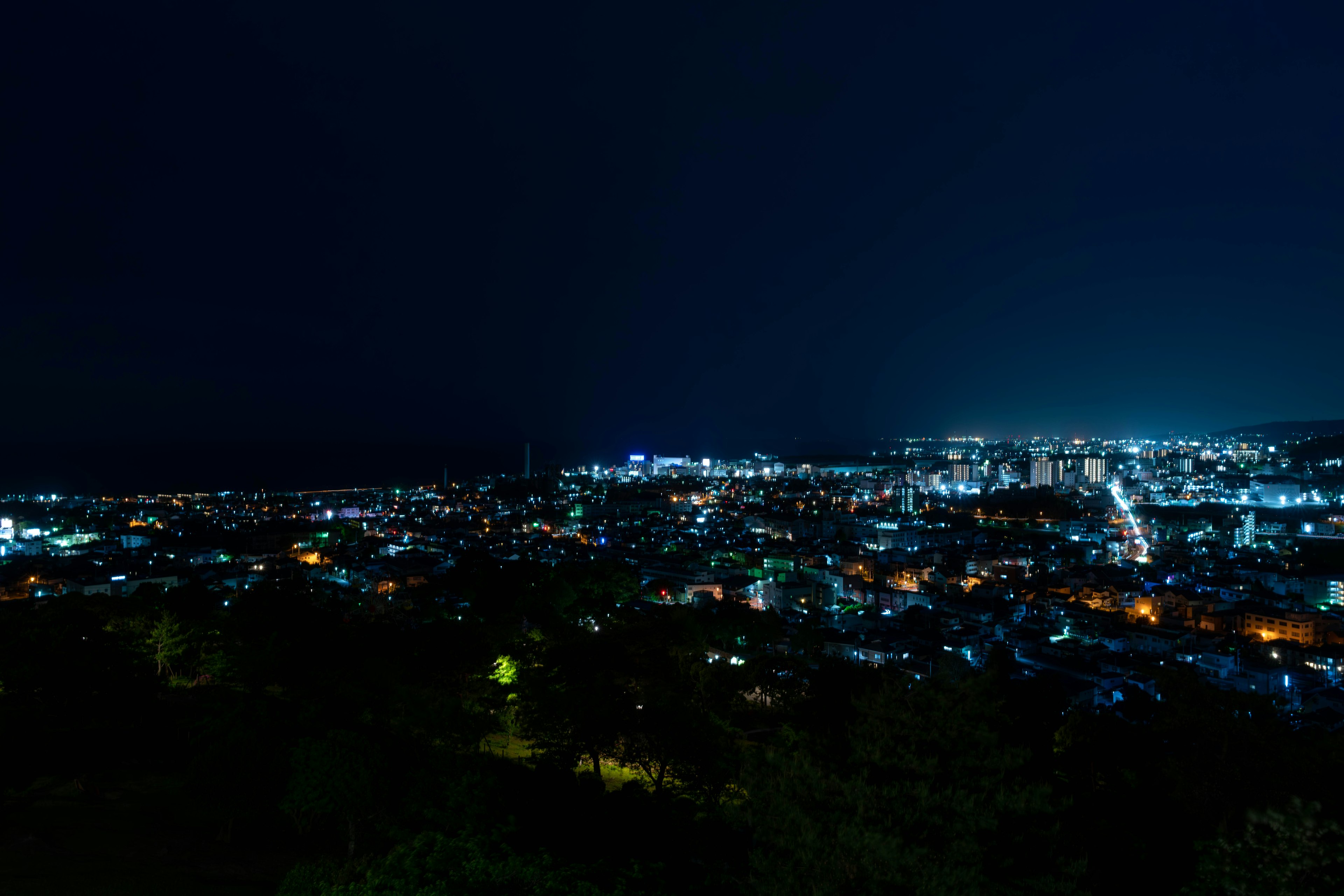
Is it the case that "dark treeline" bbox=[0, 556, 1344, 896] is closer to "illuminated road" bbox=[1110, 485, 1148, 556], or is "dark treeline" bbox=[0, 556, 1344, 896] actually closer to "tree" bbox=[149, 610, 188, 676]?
"tree" bbox=[149, 610, 188, 676]

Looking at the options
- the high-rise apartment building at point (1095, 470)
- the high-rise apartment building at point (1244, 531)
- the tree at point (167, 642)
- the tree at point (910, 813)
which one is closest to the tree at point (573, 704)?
the tree at point (910, 813)

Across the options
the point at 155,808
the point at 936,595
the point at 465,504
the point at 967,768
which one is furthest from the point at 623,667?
the point at 465,504

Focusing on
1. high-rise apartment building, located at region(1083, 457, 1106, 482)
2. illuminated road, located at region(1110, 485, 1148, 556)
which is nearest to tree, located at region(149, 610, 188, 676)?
illuminated road, located at region(1110, 485, 1148, 556)

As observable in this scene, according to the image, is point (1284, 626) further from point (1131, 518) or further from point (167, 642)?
point (1131, 518)

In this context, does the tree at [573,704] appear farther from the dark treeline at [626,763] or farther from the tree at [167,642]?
the tree at [167,642]

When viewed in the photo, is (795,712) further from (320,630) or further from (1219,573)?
(1219,573)
